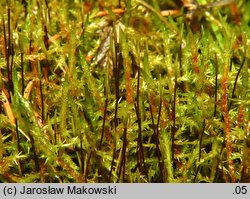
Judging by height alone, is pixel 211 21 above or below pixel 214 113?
above

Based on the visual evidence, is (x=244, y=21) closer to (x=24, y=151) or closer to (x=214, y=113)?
(x=214, y=113)

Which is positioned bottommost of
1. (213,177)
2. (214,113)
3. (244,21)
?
(213,177)

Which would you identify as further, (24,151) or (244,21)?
(244,21)

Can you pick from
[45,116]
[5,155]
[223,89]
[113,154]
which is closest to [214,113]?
[223,89]

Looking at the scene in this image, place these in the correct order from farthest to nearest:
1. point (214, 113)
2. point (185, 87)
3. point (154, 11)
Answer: point (154, 11)
point (185, 87)
point (214, 113)

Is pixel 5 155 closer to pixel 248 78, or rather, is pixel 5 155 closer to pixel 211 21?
pixel 248 78
